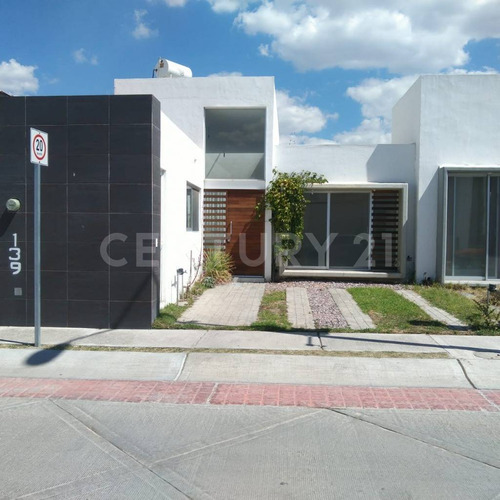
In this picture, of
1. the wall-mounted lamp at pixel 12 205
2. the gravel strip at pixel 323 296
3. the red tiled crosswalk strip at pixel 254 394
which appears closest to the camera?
the red tiled crosswalk strip at pixel 254 394

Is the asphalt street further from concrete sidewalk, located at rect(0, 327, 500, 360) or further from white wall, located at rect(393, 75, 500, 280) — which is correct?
white wall, located at rect(393, 75, 500, 280)

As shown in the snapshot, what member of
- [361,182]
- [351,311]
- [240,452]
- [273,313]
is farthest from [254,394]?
[361,182]

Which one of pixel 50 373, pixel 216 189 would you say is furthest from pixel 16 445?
pixel 216 189

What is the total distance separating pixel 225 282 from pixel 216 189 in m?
2.67

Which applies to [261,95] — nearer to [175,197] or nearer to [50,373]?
[175,197]

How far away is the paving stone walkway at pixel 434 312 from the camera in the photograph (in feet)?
29.5

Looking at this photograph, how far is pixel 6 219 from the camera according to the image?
8539 mm

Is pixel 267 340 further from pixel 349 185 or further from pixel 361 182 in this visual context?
pixel 361 182

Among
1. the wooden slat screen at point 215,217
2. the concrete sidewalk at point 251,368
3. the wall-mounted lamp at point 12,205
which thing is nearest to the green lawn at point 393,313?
the concrete sidewalk at point 251,368

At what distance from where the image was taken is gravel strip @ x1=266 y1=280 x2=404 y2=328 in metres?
9.31

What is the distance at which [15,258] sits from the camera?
854 centimetres

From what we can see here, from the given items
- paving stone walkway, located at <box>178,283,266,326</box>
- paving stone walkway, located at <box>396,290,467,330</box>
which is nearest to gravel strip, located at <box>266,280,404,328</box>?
paving stone walkway, located at <box>178,283,266,326</box>

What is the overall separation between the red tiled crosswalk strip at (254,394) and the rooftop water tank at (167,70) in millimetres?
11329

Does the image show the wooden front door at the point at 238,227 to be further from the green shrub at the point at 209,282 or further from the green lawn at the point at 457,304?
the green lawn at the point at 457,304
